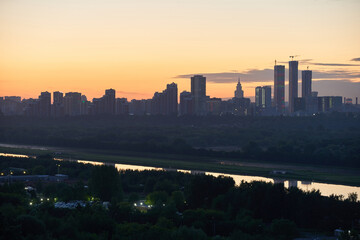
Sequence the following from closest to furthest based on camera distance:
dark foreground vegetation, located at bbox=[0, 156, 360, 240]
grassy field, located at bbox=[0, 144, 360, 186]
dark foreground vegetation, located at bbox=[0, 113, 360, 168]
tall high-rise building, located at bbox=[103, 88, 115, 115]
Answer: dark foreground vegetation, located at bbox=[0, 156, 360, 240], grassy field, located at bbox=[0, 144, 360, 186], dark foreground vegetation, located at bbox=[0, 113, 360, 168], tall high-rise building, located at bbox=[103, 88, 115, 115]

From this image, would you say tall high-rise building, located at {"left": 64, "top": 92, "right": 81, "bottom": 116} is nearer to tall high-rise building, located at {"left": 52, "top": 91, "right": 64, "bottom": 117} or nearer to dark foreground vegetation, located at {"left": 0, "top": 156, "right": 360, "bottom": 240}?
tall high-rise building, located at {"left": 52, "top": 91, "right": 64, "bottom": 117}

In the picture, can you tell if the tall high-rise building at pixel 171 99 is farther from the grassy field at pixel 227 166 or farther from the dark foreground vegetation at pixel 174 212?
the dark foreground vegetation at pixel 174 212

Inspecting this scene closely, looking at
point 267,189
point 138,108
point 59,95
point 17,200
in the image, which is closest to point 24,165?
point 17,200

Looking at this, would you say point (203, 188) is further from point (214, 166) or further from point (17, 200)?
point (214, 166)

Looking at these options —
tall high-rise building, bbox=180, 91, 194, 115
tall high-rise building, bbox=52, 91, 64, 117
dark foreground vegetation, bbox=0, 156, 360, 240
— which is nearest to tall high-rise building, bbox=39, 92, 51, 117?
tall high-rise building, bbox=52, 91, 64, 117

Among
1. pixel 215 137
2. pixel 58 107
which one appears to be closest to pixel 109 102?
pixel 58 107

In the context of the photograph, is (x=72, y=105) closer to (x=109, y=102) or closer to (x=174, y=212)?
(x=109, y=102)

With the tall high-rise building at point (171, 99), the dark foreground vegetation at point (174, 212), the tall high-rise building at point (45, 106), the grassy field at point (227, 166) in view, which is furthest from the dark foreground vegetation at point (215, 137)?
the dark foreground vegetation at point (174, 212)
